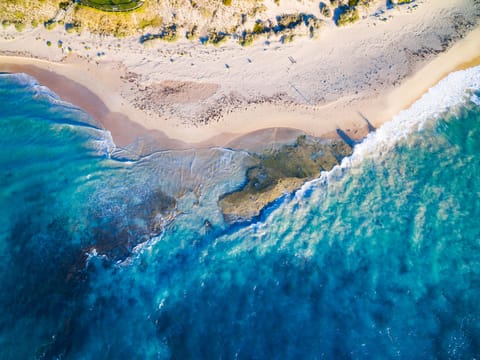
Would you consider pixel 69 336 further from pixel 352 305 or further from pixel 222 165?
pixel 352 305

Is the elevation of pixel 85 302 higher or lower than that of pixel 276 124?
lower

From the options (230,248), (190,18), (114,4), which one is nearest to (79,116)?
(114,4)

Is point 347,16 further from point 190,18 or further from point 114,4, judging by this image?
point 114,4

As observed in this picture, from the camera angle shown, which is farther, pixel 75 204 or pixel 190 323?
pixel 75 204

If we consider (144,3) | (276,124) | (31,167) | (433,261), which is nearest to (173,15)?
(144,3)

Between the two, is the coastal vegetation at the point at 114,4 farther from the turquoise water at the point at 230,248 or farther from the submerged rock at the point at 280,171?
the submerged rock at the point at 280,171

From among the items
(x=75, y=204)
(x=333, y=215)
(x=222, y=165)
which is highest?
(x=222, y=165)
